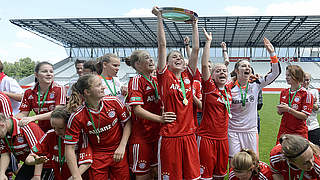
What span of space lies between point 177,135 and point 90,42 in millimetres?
43203

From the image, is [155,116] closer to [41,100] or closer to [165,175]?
[165,175]

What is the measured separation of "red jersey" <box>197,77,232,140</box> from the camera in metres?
3.20

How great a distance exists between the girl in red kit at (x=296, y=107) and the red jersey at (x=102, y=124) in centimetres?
285

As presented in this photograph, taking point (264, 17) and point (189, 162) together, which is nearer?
point (189, 162)

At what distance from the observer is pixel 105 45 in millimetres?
44906

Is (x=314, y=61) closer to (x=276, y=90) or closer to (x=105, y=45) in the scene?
(x=276, y=90)

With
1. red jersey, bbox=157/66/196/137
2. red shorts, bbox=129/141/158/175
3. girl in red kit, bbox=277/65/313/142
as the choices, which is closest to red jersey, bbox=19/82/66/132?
red shorts, bbox=129/141/158/175

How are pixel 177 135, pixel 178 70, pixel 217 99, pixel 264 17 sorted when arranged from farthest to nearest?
pixel 264 17, pixel 217 99, pixel 178 70, pixel 177 135

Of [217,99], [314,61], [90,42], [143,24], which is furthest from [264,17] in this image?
[90,42]

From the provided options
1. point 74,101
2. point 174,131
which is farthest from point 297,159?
point 74,101

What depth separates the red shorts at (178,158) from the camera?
266 cm

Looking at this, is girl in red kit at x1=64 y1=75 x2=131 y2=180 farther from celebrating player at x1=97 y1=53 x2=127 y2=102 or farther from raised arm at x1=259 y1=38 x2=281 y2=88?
raised arm at x1=259 y1=38 x2=281 y2=88

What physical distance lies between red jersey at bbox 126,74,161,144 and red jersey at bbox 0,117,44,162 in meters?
1.31

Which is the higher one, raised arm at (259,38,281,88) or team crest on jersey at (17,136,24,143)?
raised arm at (259,38,281,88)
